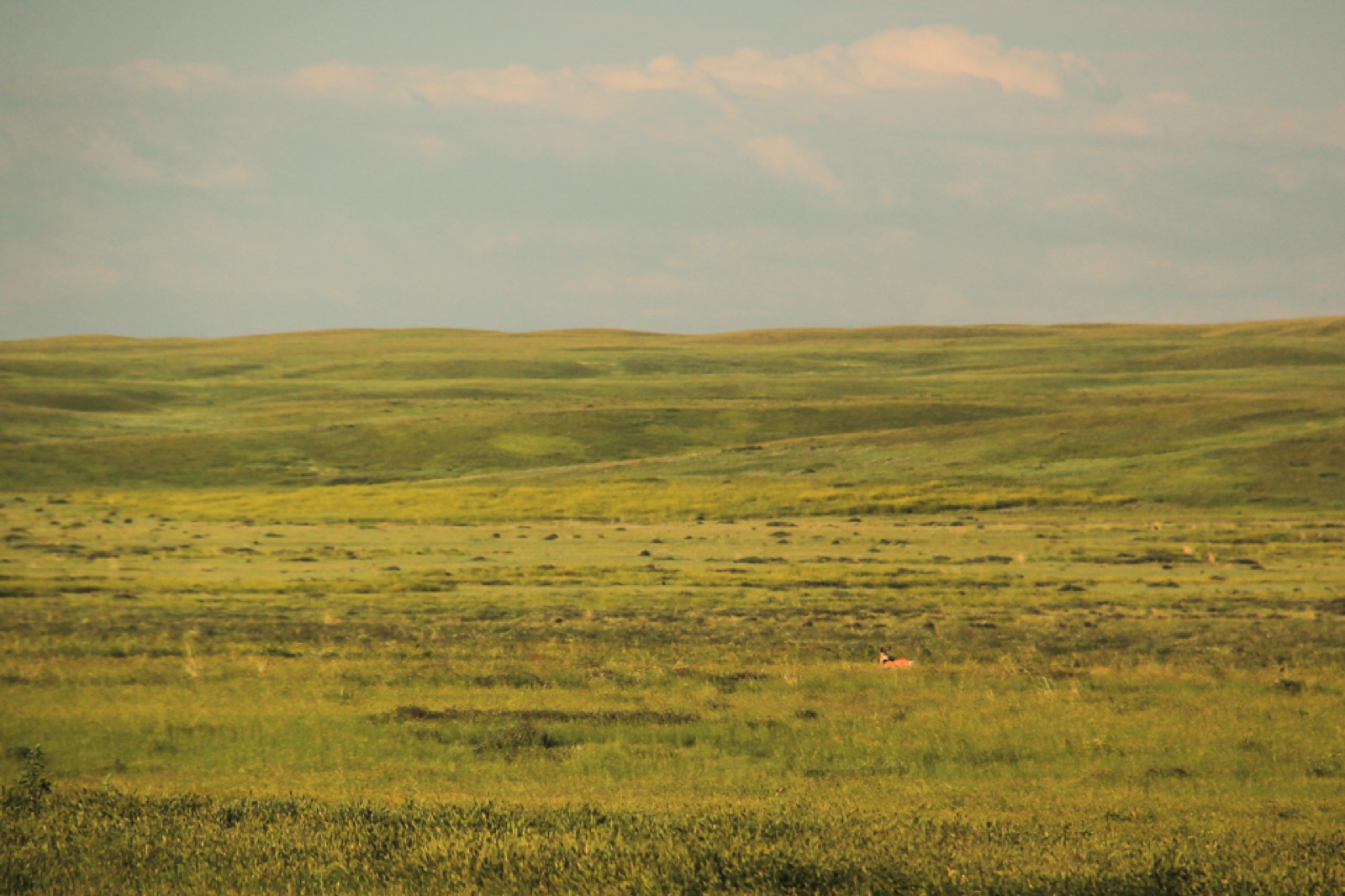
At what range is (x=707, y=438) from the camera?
120m

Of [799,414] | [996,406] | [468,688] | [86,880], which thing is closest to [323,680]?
[468,688]

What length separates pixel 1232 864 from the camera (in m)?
10.5

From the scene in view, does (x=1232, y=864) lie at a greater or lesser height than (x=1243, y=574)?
greater

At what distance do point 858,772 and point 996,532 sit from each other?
43.6 m

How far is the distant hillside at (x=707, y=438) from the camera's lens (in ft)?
252

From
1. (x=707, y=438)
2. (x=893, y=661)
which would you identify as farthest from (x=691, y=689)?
(x=707, y=438)

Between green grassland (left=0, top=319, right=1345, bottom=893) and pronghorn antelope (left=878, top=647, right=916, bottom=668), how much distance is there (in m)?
0.43

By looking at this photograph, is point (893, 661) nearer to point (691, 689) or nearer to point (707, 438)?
point (691, 689)

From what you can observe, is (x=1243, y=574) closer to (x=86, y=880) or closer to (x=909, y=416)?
(x=86, y=880)

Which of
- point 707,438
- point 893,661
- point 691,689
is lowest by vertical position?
point 707,438

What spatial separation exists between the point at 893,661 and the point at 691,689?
4.39m

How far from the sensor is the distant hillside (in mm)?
76875

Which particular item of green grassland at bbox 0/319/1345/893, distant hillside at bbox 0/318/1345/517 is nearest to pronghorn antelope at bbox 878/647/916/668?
green grassland at bbox 0/319/1345/893

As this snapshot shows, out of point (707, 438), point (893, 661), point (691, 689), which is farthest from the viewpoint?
point (707, 438)
